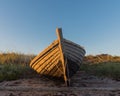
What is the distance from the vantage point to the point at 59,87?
1093 centimetres

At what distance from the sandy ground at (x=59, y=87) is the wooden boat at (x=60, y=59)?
17.0 inches

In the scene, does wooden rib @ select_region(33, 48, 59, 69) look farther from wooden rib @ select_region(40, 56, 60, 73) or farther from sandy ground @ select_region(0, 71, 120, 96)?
sandy ground @ select_region(0, 71, 120, 96)

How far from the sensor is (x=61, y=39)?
10953 millimetres

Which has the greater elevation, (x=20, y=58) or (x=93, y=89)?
(x=20, y=58)

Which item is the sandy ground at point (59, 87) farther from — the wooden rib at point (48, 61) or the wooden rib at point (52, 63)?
the wooden rib at point (52, 63)

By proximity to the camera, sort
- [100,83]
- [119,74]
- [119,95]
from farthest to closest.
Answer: [119,74] → [100,83] → [119,95]

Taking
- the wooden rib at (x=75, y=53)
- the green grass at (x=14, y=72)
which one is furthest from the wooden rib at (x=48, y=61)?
the green grass at (x=14, y=72)

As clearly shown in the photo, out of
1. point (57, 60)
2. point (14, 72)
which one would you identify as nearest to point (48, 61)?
point (57, 60)

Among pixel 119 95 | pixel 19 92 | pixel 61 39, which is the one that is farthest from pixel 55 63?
pixel 119 95

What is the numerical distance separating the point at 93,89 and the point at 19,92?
2.63 metres

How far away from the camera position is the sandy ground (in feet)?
33.9

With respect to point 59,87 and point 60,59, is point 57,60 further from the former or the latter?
point 59,87

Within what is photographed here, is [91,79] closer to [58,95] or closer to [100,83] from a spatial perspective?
[100,83]

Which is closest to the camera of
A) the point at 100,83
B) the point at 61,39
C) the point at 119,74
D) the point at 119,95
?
the point at 119,95
